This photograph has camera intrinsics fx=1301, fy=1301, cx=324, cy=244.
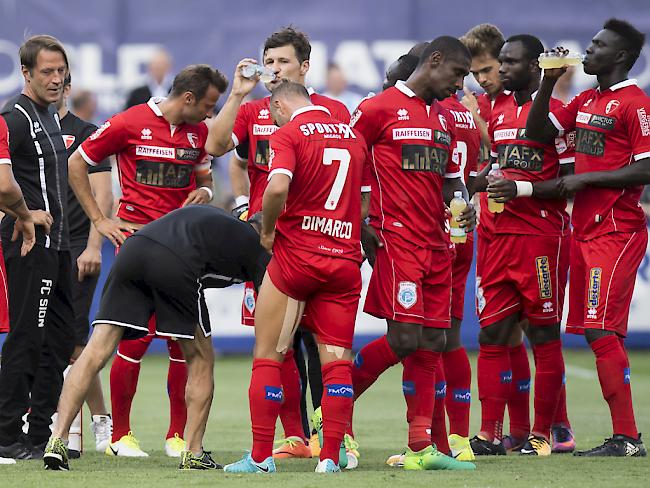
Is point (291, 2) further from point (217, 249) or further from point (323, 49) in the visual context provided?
point (217, 249)

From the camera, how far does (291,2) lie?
738 inches

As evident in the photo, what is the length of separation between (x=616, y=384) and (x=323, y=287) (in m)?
2.36

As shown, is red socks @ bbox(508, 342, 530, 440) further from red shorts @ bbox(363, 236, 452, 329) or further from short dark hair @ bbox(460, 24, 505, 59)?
short dark hair @ bbox(460, 24, 505, 59)

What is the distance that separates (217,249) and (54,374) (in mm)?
1786

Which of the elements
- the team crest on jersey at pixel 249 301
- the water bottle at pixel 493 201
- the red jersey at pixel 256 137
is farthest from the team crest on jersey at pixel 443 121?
the team crest on jersey at pixel 249 301

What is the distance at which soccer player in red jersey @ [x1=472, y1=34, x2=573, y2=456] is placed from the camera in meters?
9.12

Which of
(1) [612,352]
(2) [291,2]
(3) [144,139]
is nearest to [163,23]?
(2) [291,2]

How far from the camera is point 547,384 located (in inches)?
361

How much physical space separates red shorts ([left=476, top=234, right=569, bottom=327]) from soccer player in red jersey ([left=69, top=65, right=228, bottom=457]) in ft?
6.96

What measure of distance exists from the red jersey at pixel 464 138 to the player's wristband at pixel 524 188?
354 mm

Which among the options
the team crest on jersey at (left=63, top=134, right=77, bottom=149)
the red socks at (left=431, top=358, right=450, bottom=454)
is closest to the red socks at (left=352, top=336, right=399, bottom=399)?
the red socks at (left=431, top=358, right=450, bottom=454)

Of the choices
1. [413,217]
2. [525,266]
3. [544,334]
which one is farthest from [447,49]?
[544,334]

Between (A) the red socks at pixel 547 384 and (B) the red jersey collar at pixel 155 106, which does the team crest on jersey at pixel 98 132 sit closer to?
(B) the red jersey collar at pixel 155 106

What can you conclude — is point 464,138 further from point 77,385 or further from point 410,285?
point 77,385
